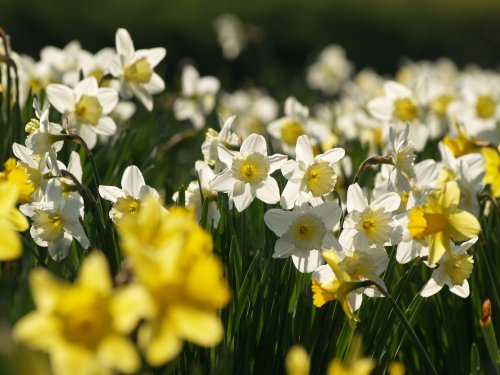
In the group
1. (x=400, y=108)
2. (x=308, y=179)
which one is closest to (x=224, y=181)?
(x=308, y=179)

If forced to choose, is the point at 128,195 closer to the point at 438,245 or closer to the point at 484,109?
the point at 438,245

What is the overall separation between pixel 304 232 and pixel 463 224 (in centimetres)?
35

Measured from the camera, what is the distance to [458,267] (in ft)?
5.74

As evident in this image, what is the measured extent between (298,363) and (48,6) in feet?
26.0

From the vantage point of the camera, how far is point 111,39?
8234 mm

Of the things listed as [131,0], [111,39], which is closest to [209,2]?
[131,0]

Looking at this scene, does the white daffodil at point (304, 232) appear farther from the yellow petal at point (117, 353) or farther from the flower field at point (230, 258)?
the yellow petal at point (117, 353)

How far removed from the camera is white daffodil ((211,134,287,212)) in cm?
185

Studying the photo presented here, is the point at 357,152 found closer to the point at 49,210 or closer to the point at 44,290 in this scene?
the point at 49,210

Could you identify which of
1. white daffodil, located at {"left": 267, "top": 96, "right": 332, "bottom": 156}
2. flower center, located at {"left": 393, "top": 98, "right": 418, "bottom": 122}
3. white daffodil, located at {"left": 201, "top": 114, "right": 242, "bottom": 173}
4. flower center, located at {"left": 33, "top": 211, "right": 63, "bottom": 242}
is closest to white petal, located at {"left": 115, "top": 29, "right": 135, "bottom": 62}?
white daffodil, located at {"left": 201, "top": 114, "right": 242, "bottom": 173}

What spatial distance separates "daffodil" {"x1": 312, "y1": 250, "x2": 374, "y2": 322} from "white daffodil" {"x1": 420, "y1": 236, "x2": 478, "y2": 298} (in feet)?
0.86

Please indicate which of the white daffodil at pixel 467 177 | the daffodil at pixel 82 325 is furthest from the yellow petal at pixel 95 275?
the white daffodil at pixel 467 177

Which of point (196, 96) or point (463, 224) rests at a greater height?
point (463, 224)

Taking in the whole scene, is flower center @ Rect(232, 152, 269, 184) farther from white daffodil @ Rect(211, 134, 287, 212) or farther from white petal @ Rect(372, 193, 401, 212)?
white petal @ Rect(372, 193, 401, 212)
